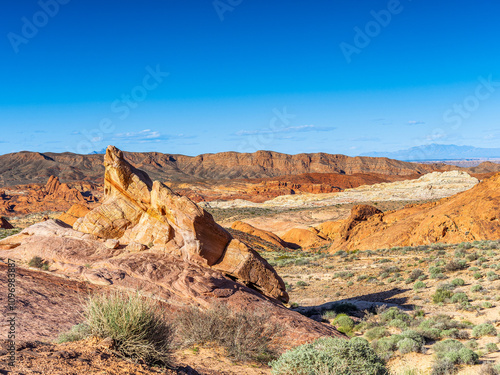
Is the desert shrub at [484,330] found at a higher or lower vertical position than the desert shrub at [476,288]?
higher

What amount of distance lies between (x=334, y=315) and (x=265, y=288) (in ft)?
11.4

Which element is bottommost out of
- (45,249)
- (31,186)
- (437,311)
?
(437,311)

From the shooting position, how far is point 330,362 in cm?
613

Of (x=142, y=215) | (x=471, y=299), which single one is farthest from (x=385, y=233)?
(x=142, y=215)

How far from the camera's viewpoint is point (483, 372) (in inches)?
305

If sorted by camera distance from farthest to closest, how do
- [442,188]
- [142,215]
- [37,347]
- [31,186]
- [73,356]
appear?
[31,186]
[442,188]
[142,215]
[37,347]
[73,356]

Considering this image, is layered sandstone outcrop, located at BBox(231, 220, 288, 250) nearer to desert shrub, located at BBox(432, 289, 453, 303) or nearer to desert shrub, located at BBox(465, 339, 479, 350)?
desert shrub, located at BBox(432, 289, 453, 303)

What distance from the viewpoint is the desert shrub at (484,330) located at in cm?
1078

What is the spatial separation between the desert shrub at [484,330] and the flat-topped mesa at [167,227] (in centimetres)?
582

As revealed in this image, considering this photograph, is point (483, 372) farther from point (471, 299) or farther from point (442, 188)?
point (442, 188)

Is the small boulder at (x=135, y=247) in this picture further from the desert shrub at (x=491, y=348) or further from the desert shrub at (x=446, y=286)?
the desert shrub at (x=446, y=286)

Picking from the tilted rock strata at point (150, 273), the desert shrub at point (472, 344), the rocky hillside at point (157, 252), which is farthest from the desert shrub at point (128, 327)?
the desert shrub at point (472, 344)

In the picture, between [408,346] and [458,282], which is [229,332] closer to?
[408,346]

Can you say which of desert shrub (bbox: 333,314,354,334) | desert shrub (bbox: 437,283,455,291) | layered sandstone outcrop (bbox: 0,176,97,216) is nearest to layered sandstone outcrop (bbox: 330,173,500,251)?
desert shrub (bbox: 437,283,455,291)
